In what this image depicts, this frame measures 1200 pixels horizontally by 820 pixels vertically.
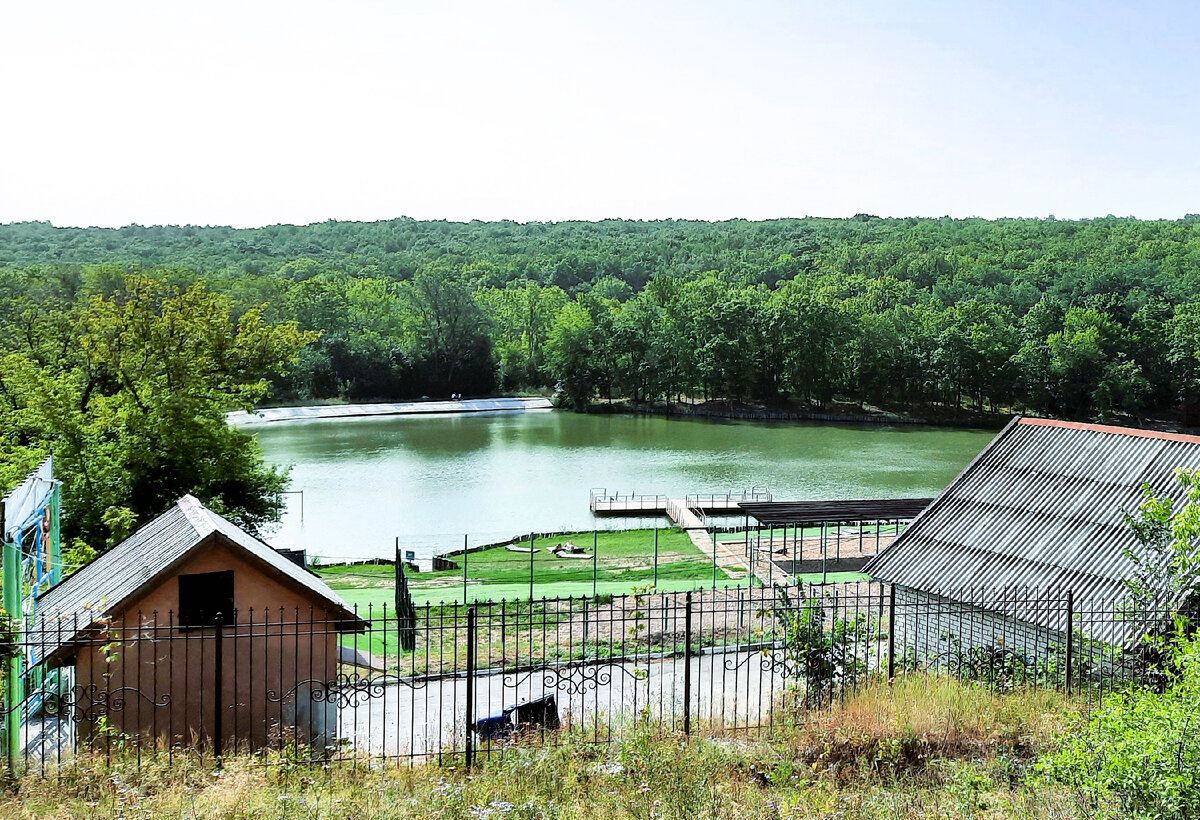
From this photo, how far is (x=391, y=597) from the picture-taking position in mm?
22141

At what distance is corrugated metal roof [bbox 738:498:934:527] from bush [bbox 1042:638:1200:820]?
67.3ft

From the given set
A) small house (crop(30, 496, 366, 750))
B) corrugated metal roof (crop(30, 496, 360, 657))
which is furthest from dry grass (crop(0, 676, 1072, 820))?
corrugated metal roof (crop(30, 496, 360, 657))

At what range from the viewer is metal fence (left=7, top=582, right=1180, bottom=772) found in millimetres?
8930

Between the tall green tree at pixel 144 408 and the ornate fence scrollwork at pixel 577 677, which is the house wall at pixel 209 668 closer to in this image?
the ornate fence scrollwork at pixel 577 677

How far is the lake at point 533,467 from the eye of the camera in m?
38.0

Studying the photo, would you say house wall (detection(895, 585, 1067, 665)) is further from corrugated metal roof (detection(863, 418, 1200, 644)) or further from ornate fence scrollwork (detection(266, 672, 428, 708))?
ornate fence scrollwork (detection(266, 672, 428, 708))

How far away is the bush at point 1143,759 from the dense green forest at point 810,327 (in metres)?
63.0

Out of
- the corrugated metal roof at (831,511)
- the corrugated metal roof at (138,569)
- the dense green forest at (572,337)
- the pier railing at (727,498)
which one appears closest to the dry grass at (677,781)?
the corrugated metal roof at (138,569)

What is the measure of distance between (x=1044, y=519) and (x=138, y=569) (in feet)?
37.4

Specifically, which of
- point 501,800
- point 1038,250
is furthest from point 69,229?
point 501,800

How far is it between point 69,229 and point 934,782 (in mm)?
169259

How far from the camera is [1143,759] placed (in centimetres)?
626

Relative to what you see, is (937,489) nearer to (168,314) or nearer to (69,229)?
(168,314)

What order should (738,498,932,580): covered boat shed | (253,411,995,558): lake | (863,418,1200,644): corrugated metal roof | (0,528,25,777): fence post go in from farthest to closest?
(253,411,995,558): lake → (738,498,932,580): covered boat shed → (863,418,1200,644): corrugated metal roof → (0,528,25,777): fence post
